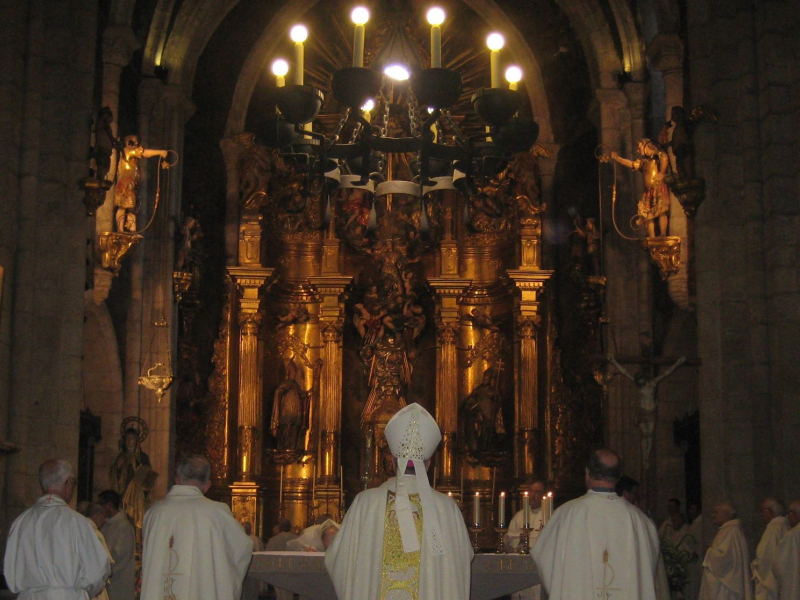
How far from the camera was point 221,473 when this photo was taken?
19.4 meters

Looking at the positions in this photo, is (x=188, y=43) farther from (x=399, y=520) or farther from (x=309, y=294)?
(x=399, y=520)

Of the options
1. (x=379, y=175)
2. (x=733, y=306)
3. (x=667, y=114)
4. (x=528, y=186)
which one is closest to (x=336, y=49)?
(x=528, y=186)

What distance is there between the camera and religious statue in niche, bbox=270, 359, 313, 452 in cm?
2000

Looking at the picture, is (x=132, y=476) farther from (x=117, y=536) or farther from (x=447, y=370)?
(x=447, y=370)

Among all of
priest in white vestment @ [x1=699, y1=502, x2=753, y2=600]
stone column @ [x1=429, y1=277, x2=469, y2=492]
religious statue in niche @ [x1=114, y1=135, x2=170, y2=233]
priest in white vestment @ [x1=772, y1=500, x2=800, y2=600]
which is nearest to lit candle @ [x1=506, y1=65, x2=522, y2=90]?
priest in white vestment @ [x1=699, y1=502, x2=753, y2=600]

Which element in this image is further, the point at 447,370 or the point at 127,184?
the point at 447,370

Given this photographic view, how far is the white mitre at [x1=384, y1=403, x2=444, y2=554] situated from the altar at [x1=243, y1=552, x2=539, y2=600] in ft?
7.35

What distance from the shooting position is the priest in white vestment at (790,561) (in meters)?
9.34

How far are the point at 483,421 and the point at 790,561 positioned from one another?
35.0 feet

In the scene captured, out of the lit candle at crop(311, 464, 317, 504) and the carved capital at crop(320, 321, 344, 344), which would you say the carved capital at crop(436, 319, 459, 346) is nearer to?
the carved capital at crop(320, 321, 344, 344)

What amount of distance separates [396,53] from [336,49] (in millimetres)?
10068

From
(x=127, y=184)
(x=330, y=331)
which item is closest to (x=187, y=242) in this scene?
(x=127, y=184)

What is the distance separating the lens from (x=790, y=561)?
30.8 ft

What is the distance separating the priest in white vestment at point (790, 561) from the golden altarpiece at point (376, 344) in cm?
949
